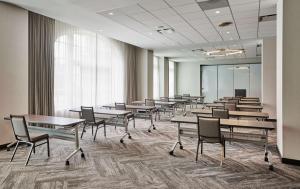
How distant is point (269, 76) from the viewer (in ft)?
25.7

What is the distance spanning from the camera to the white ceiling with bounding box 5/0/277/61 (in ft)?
15.1

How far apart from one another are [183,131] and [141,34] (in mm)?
4034

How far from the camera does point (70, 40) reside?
667cm

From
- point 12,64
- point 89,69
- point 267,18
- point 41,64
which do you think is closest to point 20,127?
point 12,64

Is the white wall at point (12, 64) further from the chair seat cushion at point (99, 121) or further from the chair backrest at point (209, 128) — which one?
the chair backrest at point (209, 128)

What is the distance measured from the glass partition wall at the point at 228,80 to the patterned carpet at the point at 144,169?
36.0 feet

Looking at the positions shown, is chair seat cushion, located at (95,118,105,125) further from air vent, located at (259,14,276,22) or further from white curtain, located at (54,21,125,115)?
air vent, located at (259,14,276,22)

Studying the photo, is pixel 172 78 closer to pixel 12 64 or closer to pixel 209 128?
pixel 12 64

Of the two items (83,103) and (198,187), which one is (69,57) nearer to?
(83,103)

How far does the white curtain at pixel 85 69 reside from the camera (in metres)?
6.33

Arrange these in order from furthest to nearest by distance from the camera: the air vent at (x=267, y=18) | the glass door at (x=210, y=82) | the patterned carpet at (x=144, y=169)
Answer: the glass door at (x=210, y=82)
the air vent at (x=267, y=18)
the patterned carpet at (x=144, y=169)

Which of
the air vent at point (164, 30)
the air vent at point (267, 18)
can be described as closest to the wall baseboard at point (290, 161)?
the air vent at point (267, 18)

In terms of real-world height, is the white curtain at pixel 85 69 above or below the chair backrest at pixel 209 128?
above

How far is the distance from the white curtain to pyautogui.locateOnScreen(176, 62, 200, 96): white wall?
808cm
